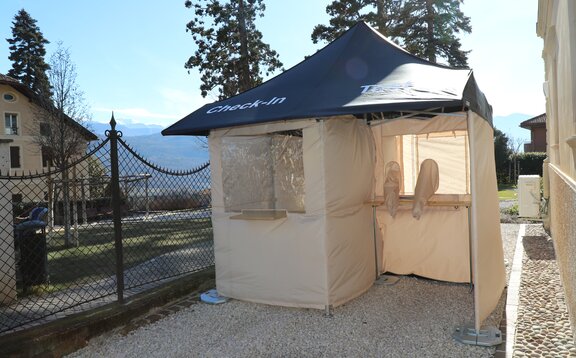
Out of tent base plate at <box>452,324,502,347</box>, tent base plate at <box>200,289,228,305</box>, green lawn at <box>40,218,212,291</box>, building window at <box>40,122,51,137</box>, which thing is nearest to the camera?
tent base plate at <box>452,324,502,347</box>

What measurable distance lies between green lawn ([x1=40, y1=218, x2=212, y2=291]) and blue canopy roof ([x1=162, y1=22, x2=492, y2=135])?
124 inches

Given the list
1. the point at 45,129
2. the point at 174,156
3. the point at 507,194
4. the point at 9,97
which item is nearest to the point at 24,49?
the point at 9,97

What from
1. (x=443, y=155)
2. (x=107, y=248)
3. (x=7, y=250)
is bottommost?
(x=107, y=248)

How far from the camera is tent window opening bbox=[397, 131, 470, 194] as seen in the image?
5742mm

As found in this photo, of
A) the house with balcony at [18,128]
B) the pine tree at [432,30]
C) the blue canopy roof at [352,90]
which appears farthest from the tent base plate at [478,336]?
the house with balcony at [18,128]

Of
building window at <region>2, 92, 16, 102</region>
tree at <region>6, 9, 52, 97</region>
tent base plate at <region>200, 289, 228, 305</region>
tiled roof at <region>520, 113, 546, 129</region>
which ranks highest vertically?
tree at <region>6, 9, 52, 97</region>

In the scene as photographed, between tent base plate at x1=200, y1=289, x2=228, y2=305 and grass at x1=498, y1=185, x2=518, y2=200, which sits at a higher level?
grass at x1=498, y1=185, x2=518, y2=200

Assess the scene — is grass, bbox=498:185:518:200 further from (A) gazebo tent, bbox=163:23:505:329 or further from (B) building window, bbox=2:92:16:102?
(B) building window, bbox=2:92:16:102

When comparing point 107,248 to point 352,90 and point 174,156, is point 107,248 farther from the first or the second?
point 174,156

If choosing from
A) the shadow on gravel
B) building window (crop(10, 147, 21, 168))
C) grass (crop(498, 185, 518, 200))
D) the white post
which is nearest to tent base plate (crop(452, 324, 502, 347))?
the shadow on gravel

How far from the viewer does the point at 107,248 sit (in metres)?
9.68

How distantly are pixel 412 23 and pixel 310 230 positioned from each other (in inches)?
687

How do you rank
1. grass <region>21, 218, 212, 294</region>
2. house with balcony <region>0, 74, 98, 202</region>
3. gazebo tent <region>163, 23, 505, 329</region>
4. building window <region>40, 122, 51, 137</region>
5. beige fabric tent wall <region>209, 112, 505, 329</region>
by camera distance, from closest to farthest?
gazebo tent <region>163, 23, 505, 329</region>
beige fabric tent wall <region>209, 112, 505, 329</region>
grass <region>21, 218, 212, 294</region>
building window <region>40, 122, 51, 137</region>
house with balcony <region>0, 74, 98, 202</region>

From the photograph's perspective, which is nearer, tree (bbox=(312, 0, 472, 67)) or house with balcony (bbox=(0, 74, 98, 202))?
tree (bbox=(312, 0, 472, 67))
